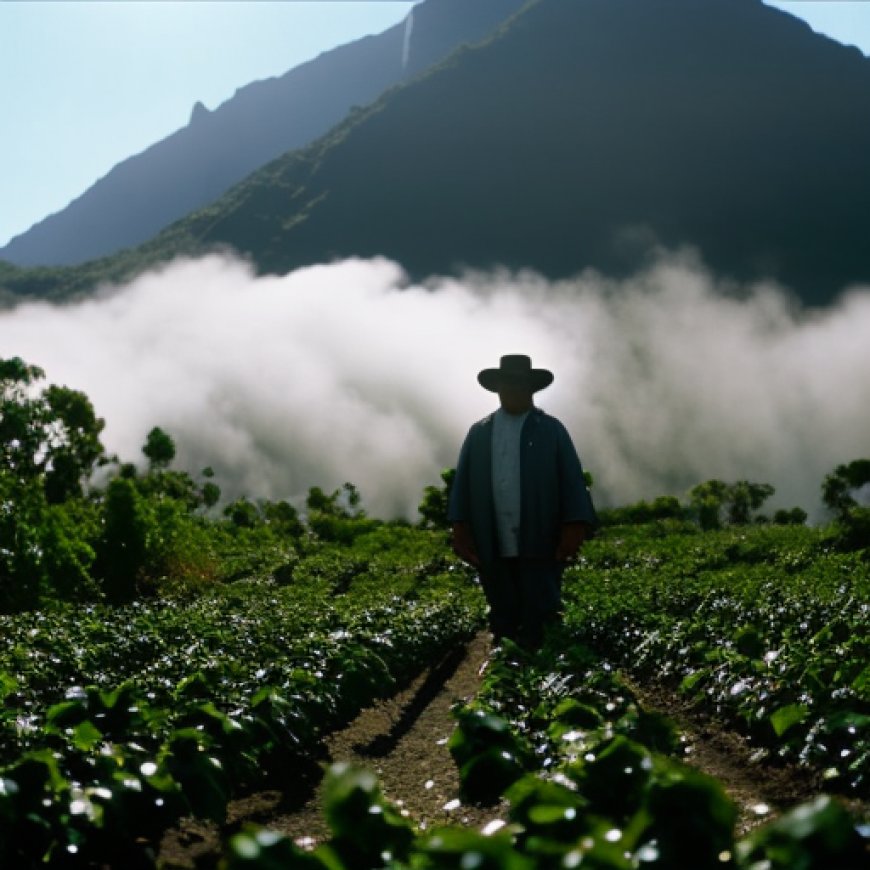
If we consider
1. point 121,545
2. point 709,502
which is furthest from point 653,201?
point 121,545

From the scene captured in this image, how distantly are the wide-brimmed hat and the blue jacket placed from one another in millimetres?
236

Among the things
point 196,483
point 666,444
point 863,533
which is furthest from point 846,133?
point 863,533

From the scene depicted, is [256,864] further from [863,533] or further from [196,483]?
[196,483]

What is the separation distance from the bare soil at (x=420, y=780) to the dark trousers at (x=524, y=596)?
0.76 m

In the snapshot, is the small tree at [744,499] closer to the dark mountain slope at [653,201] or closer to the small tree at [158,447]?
the small tree at [158,447]

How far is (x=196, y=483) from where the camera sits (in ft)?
229

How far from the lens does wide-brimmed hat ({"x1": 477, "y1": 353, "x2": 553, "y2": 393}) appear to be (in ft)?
22.7

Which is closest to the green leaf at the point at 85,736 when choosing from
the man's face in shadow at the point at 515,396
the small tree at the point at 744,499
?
the man's face in shadow at the point at 515,396

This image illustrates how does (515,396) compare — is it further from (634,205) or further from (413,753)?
(634,205)

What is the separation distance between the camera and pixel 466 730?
125 inches

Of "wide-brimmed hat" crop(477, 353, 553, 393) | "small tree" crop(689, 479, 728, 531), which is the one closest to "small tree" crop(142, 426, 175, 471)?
"small tree" crop(689, 479, 728, 531)

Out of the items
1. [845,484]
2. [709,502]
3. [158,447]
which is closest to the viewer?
[845,484]

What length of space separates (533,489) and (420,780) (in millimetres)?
2339

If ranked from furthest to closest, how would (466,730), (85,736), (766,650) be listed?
(766,650) < (466,730) < (85,736)
